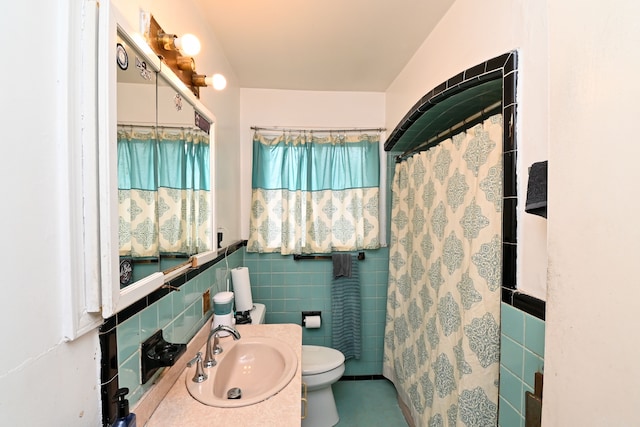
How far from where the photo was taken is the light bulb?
96cm

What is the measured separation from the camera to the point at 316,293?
7.64 ft

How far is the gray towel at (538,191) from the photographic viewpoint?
2.42 ft

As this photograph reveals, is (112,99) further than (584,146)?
Yes

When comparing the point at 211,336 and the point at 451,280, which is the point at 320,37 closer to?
the point at 451,280

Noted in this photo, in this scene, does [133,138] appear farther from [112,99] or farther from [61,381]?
[61,381]

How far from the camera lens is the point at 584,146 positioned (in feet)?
1.58

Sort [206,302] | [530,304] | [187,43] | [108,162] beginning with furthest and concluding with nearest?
[206,302]
[187,43]
[530,304]
[108,162]

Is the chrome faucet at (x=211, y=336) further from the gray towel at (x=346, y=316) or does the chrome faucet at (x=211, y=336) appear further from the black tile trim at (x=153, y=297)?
the gray towel at (x=346, y=316)

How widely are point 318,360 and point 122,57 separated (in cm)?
195

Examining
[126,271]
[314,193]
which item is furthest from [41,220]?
[314,193]

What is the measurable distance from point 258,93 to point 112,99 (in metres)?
1.82

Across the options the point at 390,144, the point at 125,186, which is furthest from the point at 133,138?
the point at 390,144

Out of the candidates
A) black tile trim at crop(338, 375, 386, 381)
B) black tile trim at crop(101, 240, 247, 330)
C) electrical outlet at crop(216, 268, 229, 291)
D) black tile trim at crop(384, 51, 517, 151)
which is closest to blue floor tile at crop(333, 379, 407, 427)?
black tile trim at crop(338, 375, 386, 381)

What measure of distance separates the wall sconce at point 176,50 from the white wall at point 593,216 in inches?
42.2
